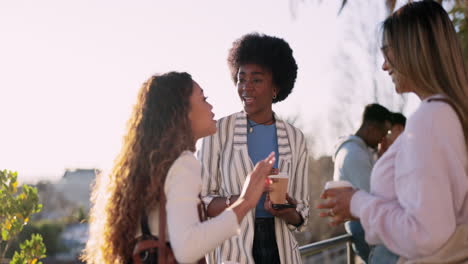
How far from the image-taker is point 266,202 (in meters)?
2.83

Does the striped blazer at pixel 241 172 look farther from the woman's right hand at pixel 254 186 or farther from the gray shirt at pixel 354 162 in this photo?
the gray shirt at pixel 354 162

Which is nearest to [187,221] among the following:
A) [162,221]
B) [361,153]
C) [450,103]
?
[162,221]

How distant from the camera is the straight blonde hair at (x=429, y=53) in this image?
1.76 meters

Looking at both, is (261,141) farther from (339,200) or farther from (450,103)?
(450,103)

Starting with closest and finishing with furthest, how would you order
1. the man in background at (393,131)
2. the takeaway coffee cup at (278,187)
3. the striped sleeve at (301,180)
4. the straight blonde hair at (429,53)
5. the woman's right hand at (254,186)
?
the straight blonde hair at (429,53)
the woman's right hand at (254,186)
the takeaway coffee cup at (278,187)
the striped sleeve at (301,180)
the man in background at (393,131)

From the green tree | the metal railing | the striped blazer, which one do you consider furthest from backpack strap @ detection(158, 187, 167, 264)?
the green tree

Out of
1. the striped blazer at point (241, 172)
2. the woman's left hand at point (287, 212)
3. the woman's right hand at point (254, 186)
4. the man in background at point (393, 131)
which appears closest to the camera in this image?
the woman's right hand at point (254, 186)

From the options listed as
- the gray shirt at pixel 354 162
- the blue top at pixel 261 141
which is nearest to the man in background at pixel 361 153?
the gray shirt at pixel 354 162

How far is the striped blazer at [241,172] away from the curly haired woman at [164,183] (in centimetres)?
94

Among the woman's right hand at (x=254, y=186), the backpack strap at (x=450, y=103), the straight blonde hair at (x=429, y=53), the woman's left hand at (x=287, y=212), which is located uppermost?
the straight blonde hair at (x=429, y=53)

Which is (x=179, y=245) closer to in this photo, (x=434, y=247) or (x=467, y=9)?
(x=434, y=247)

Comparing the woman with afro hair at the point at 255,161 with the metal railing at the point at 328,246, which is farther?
the metal railing at the point at 328,246

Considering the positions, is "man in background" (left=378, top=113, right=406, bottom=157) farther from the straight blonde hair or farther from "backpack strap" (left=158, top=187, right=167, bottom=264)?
"backpack strap" (left=158, top=187, right=167, bottom=264)

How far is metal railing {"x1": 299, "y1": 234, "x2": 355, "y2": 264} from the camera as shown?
4.11 metres
